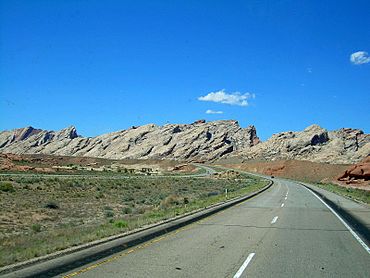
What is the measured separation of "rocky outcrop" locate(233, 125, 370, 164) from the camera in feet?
443

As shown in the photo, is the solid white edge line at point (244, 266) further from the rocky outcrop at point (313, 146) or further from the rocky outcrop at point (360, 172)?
the rocky outcrop at point (313, 146)

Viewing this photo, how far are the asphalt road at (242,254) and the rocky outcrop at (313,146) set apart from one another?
11997 cm

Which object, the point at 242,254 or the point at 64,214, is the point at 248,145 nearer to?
the point at 64,214

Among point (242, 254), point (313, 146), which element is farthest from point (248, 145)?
point (242, 254)

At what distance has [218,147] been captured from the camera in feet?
578

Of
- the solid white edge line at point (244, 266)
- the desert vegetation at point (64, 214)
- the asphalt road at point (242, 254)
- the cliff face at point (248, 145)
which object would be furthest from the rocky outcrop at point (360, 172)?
the solid white edge line at point (244, 266)

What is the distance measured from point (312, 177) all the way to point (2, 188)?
85394mm

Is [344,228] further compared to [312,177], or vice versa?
[312,177]

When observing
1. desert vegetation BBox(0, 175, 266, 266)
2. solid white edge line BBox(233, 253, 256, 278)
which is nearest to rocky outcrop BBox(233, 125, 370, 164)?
desert vegetation BBox(0, 175, 266, 266)

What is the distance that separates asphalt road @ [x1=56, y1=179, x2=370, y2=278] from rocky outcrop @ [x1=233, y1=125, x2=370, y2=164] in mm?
119968

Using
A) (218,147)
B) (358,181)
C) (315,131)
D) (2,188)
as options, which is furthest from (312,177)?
(2,188)

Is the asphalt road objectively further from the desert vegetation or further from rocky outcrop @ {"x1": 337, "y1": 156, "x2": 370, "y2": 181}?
rocky outcrop @ {"x1": 337, "y1": 156, "x2": 370, "y2": 181}

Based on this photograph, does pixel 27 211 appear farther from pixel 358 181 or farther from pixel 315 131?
pixel 315 131

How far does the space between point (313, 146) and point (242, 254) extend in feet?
467
